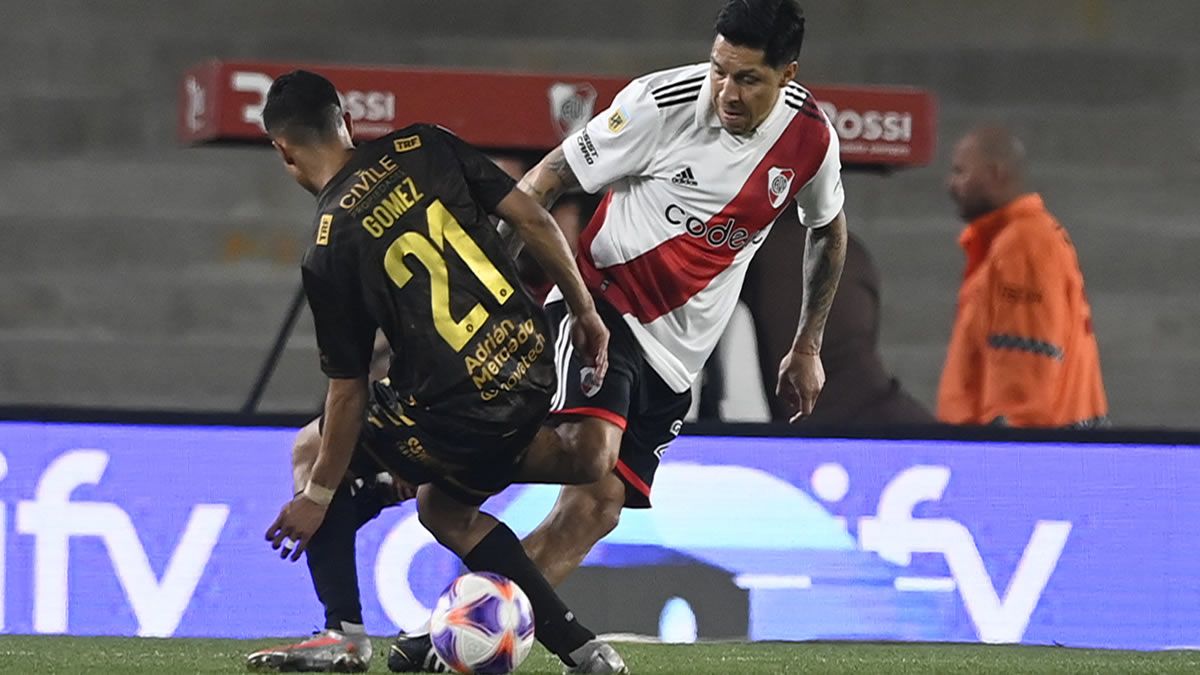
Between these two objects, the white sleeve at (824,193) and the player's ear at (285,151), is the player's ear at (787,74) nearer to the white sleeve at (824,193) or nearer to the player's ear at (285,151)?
the white sleeve at (824,193)

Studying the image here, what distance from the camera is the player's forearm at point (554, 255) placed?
4.56 metres

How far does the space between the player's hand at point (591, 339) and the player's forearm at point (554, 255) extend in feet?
0.13

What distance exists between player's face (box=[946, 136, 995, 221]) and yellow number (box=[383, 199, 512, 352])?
3411mm

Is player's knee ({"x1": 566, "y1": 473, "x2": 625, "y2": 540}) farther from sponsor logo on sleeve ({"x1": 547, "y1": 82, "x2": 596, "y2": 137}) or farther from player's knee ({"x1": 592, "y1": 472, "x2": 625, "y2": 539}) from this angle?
sponsor logo on sleeve ({"x1": 547, "y1": 82, "x2": 596, "y2": 137})

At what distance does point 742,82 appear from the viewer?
16.3 ft

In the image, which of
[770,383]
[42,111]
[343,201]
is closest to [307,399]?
[42,111]

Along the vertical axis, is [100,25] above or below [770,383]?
above

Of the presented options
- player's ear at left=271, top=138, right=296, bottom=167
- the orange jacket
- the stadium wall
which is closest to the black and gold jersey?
player's ear at left=271, top=138, right=296, bottom=167

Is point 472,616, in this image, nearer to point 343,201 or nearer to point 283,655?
point 283,655

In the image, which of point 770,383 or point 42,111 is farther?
point 42,111

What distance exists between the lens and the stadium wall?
395 inches

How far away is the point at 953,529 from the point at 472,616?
2311 millimetres

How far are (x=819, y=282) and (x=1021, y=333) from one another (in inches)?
78.3

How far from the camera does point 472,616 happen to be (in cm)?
459
